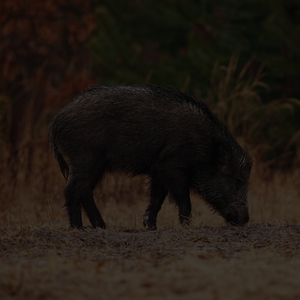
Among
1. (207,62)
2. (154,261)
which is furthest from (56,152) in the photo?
(207,62)

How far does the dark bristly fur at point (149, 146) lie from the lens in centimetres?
490

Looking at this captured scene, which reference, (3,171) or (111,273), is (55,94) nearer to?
(3,171)

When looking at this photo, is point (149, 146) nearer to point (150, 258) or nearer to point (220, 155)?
point (220, 155)

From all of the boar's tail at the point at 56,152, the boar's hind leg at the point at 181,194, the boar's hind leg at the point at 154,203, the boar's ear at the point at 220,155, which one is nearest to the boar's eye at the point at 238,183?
the boar's ear at the point at 220,155

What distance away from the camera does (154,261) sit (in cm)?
344

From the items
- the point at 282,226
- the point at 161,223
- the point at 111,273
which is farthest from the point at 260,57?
the point at 111,273

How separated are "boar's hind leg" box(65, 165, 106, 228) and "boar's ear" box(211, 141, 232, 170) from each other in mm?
1073

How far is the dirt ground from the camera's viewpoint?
256 cm

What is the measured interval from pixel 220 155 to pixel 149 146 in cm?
68

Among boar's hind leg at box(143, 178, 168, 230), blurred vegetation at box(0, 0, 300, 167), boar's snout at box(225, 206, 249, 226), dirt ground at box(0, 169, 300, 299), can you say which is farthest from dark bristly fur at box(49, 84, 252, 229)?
blurred vegetation at box(0, 0, 300, 167)

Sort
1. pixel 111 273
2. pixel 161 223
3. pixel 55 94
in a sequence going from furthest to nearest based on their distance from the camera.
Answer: pixel 55 94 → pixel 161 223 → pixel 111 273

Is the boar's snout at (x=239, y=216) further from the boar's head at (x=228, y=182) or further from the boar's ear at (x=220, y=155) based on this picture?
the boar's ear at (x=220, y=155)

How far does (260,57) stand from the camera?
9609 mm

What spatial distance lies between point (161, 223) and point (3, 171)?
7.40ft
